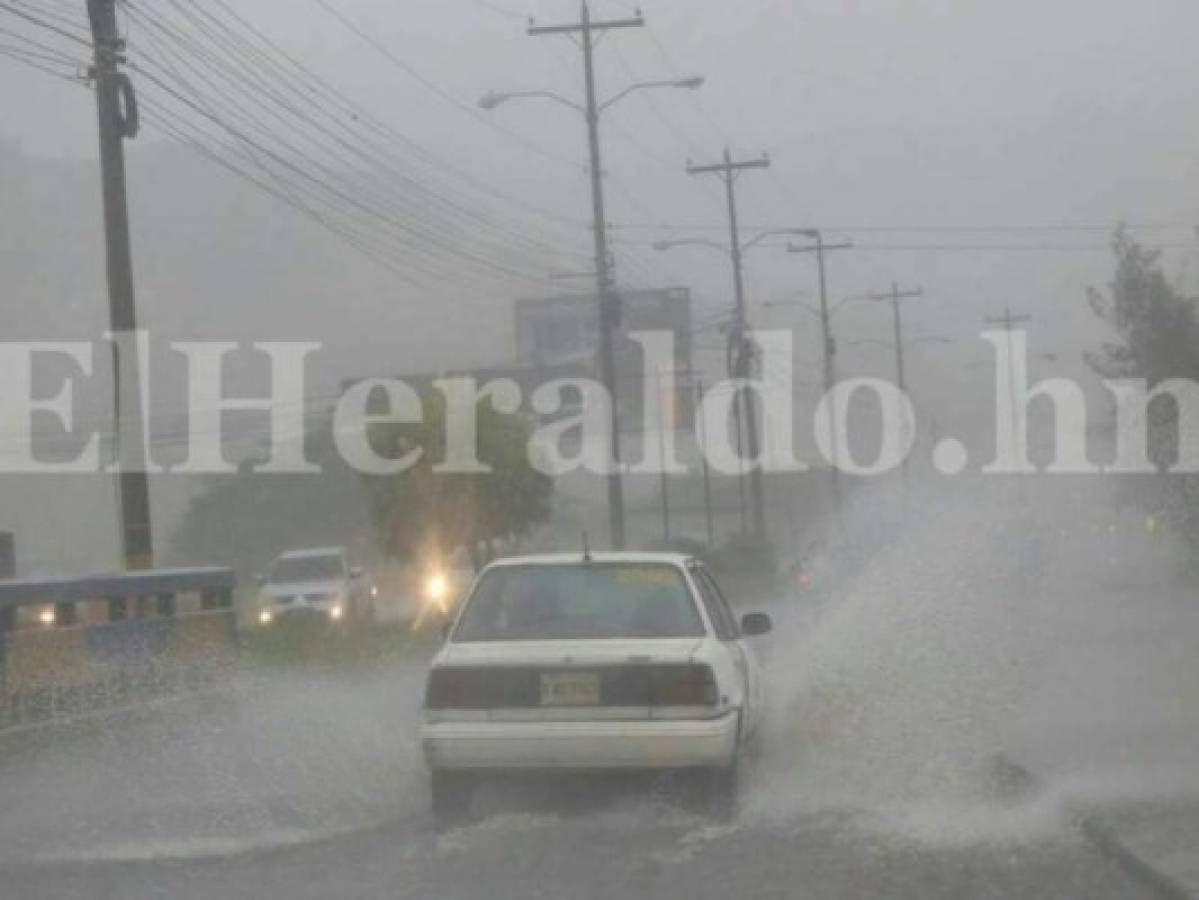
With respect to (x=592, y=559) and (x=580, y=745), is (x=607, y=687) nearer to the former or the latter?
(x=580, y=745)

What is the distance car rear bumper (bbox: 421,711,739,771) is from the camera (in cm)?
1040

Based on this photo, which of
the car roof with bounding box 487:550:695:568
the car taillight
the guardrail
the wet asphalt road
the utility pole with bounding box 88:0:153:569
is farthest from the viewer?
the utility pole with bounding box 88:0:153:569

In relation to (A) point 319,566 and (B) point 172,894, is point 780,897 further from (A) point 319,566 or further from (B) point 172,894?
(A) point 319,566

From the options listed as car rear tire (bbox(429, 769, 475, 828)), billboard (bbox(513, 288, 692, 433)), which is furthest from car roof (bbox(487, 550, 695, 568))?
billboard (bbox(513, 288, 692, 433))

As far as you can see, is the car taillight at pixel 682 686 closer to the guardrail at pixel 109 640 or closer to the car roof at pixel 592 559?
the car roof at pixel 592 559

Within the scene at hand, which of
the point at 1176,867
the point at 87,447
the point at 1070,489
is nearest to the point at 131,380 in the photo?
the point at 1176,867

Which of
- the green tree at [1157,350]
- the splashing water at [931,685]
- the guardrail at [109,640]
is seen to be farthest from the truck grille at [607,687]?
the green tree at [1157,350]

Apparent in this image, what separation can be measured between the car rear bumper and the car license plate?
12cm

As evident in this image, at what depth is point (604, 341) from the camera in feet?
130

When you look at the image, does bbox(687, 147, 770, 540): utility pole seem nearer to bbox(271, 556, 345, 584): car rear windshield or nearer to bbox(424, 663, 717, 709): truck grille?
bbox(271, 556, 345, 584): car rear windshield

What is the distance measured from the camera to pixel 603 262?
38750 mm

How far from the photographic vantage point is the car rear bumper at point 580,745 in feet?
34.1

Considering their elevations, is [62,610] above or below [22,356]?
below

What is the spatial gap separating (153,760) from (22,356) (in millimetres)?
29491
